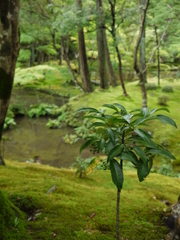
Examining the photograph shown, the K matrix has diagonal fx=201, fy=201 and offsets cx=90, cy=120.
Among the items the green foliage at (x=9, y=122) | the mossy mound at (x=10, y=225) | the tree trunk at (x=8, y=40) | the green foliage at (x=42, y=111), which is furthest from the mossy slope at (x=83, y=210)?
the green foliage at (x=42, y=111)

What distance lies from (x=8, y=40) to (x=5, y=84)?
0.43 meters

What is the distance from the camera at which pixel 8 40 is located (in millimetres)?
1924

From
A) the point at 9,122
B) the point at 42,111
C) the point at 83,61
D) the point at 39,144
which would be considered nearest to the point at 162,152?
the point at 39,144

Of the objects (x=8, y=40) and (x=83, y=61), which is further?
(x=83, y=61)

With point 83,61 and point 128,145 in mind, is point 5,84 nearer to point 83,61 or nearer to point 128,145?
point 128,145

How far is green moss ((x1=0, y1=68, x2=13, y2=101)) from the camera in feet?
6.63

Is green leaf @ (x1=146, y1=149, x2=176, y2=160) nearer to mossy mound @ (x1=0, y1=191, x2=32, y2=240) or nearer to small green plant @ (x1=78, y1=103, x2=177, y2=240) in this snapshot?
small green plant @ (x1=78, y1=103, x2=177, y2=240)

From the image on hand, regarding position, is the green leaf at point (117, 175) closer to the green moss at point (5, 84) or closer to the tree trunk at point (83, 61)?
the green moss at point (5, 84)

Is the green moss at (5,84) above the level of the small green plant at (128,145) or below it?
above

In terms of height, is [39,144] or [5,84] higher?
[5,84]

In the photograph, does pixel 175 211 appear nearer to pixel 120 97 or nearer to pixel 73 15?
pixel 73 15

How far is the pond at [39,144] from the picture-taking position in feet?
19.6

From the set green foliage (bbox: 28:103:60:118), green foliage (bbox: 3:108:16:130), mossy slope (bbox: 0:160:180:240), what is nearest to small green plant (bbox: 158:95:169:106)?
green foliage (bbox: 28:103:60:118)

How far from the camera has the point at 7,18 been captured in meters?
1.87
